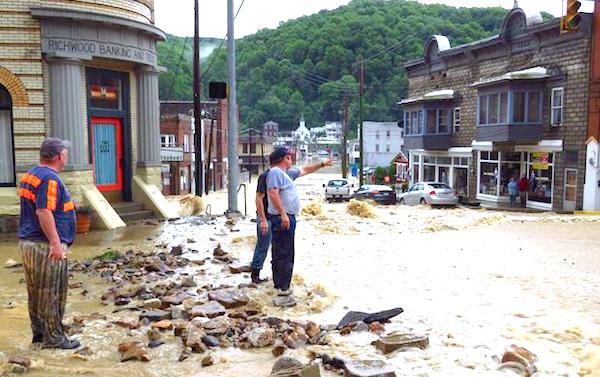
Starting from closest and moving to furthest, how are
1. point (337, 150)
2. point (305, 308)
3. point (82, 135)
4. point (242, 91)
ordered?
1. point (305, 308)
2. point (82, 135)
3. point (242, 91)
4. point (337, 150)

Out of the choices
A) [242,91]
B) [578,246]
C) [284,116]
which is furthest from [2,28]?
[284,116]

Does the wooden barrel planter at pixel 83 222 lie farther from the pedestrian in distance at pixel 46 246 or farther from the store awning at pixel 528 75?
the store awning at pixel 528 75

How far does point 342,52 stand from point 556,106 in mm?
48289

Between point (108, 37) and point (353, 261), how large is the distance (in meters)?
8.84

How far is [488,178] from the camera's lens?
31922 millimetres

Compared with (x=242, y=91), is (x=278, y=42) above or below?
above

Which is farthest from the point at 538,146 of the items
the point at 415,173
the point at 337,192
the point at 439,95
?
the point at 415,173

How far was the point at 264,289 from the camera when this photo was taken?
25.2 ft

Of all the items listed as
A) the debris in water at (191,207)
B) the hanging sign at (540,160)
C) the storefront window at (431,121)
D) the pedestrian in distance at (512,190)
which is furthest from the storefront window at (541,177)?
the debris in water at (191,207)

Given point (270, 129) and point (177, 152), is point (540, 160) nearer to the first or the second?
point (177, 152)

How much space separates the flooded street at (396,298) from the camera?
507 cm

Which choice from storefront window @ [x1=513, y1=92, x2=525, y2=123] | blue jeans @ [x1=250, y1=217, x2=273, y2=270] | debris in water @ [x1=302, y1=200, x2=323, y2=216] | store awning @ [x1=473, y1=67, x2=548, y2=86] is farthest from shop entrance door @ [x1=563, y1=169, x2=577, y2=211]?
blue jeans @ [x1=250, y1=217, x2=273, y2=270]

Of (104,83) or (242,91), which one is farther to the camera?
(242,91)

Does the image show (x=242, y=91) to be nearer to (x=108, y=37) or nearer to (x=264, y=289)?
(x=108, y=37)
